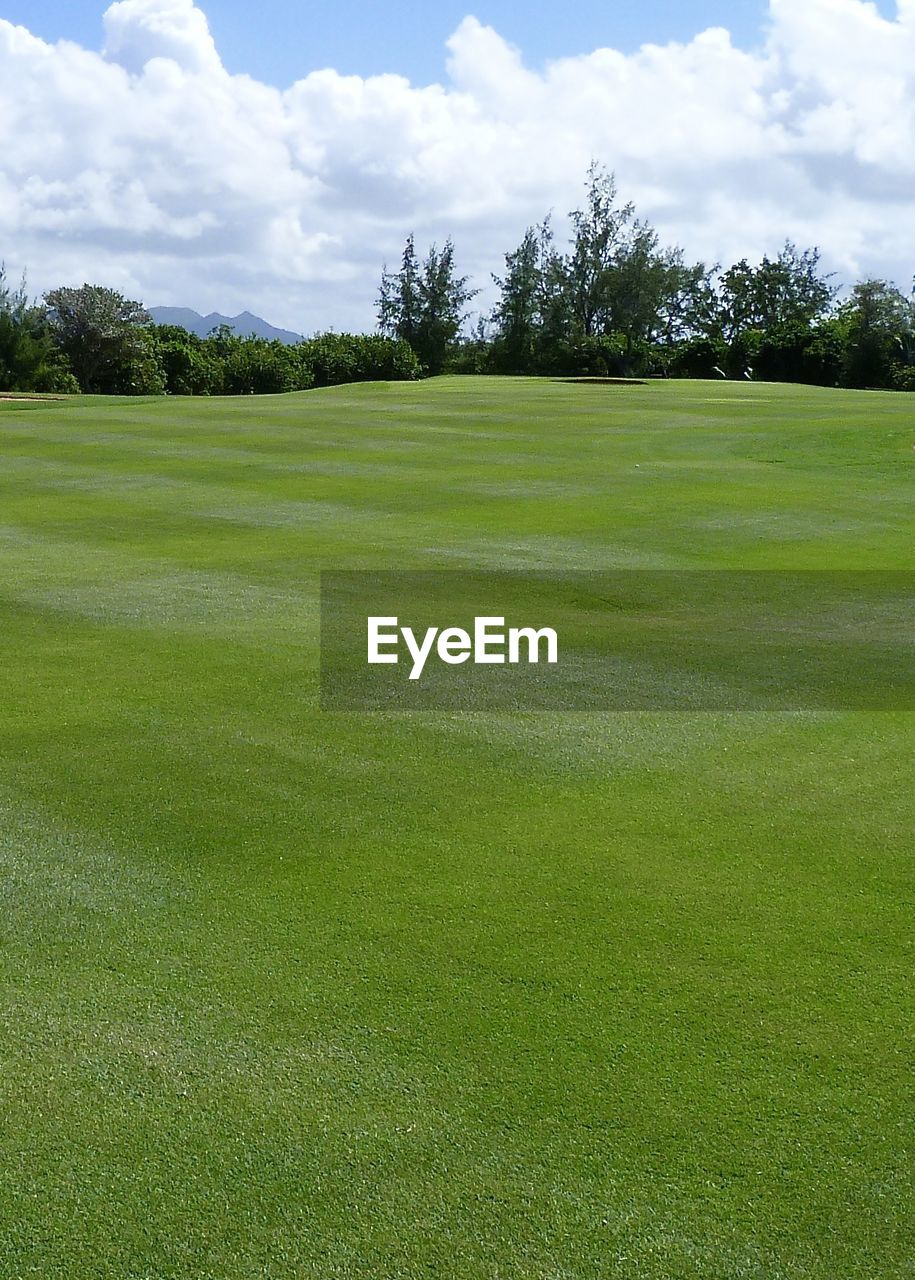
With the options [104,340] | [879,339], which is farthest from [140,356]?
[879,339]

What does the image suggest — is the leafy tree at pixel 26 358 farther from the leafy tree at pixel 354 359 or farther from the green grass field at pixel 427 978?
the green grass field at pixel 427 978

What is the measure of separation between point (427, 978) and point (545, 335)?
85303 millimetres

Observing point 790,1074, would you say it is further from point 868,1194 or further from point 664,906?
point 664,906

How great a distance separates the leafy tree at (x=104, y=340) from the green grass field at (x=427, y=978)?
170 feet

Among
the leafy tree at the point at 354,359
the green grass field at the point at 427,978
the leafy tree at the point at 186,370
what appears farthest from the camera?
the leafy tree at the point at 354,359

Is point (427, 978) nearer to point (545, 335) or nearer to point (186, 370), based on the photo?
point (186, 370)

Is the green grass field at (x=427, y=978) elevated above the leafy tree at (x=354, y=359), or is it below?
below

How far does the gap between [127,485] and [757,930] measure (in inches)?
540

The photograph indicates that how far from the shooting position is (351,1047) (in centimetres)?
395

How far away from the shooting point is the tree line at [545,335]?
57750 mm

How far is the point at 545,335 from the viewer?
86312 mm

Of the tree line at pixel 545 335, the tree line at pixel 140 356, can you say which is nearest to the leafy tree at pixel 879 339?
the tree line at pixel 545 335

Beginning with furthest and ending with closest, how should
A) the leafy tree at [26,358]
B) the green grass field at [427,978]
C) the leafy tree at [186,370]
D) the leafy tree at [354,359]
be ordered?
the leafy tree at [354,359], the leafy tree at [186,370], the leafy tree at [26,358], the green grass field at [427,978]

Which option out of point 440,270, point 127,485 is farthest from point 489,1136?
point 440,270
